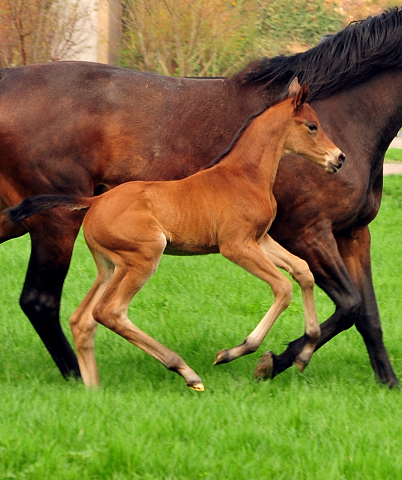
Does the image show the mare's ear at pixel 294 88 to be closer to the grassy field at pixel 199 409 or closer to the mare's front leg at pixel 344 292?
the mare's front leg at pixel 344 292

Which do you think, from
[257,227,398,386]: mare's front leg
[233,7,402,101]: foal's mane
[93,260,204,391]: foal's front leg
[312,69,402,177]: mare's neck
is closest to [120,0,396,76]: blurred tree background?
[233,7,402,101]: foal's mane

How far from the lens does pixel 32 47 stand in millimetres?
13461

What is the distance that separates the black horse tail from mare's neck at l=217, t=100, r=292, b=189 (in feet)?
2.94

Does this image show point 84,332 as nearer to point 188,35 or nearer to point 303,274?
point 303,274

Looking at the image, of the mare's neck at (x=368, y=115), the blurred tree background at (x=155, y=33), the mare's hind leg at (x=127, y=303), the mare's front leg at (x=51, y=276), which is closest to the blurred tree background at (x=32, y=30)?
the blurred tree background at (x=155, y=33)

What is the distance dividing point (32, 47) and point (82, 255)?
571cm

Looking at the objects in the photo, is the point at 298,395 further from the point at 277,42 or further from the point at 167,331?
the point at 277,42

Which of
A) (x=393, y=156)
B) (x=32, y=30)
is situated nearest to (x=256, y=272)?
(x=32, y=30)

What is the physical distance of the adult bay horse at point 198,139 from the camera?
502 cm

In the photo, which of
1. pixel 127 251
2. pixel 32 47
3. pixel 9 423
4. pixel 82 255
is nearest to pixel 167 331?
pixel 127 251

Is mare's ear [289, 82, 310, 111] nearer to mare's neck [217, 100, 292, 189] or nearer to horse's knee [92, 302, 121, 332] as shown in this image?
mare's neck [217, 100, 292, 189]

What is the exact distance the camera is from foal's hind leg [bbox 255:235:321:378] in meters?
4.76

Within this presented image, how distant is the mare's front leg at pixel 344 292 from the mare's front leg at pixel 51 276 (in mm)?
1324

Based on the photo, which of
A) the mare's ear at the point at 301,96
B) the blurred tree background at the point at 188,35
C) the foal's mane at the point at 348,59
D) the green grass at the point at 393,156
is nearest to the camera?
the mare's ear at the point at 301,96
